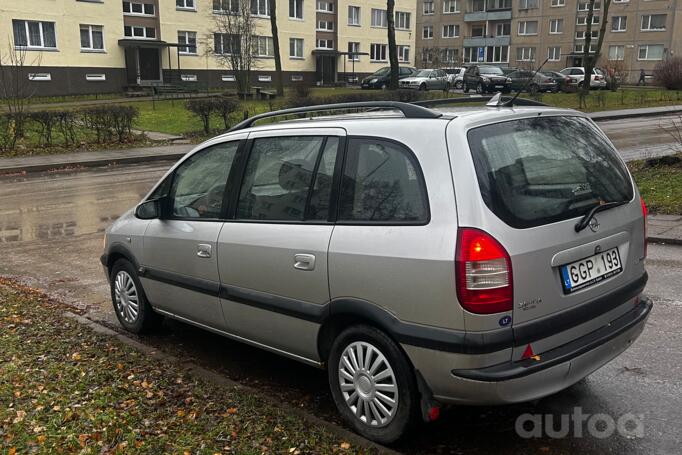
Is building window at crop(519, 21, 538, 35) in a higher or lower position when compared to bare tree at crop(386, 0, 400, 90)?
higher

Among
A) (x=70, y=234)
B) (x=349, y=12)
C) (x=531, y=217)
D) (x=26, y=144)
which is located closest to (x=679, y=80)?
(x=349, y=12)

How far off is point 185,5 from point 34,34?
38.7 ft

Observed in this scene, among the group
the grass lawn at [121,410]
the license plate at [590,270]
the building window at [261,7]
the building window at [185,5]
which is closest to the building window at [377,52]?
the building window at [261,7]

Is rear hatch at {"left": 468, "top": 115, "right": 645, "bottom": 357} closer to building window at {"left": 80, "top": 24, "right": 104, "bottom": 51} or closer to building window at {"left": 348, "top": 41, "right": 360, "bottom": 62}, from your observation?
building window at {"left": 80, "top": 24, "right": 104, "bottom": 51}

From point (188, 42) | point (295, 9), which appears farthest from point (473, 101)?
point (295, 9)

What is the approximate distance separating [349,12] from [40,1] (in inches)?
1090

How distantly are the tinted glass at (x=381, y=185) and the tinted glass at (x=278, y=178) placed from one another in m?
0.33

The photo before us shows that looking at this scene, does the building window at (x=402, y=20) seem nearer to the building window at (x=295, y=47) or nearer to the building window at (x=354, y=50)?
the building window at (x=354, y=50)

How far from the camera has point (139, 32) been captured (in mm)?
46719

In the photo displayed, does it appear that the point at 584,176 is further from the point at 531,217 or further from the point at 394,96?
the point at 394,96

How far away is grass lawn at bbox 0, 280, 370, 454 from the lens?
3500 mm

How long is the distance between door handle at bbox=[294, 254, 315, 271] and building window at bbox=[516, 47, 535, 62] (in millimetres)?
81299

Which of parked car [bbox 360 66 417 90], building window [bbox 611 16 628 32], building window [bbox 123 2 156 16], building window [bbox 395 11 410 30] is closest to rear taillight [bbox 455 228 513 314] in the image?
parked car [bbox 360 66 417 90]

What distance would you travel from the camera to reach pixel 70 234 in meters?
9.94
